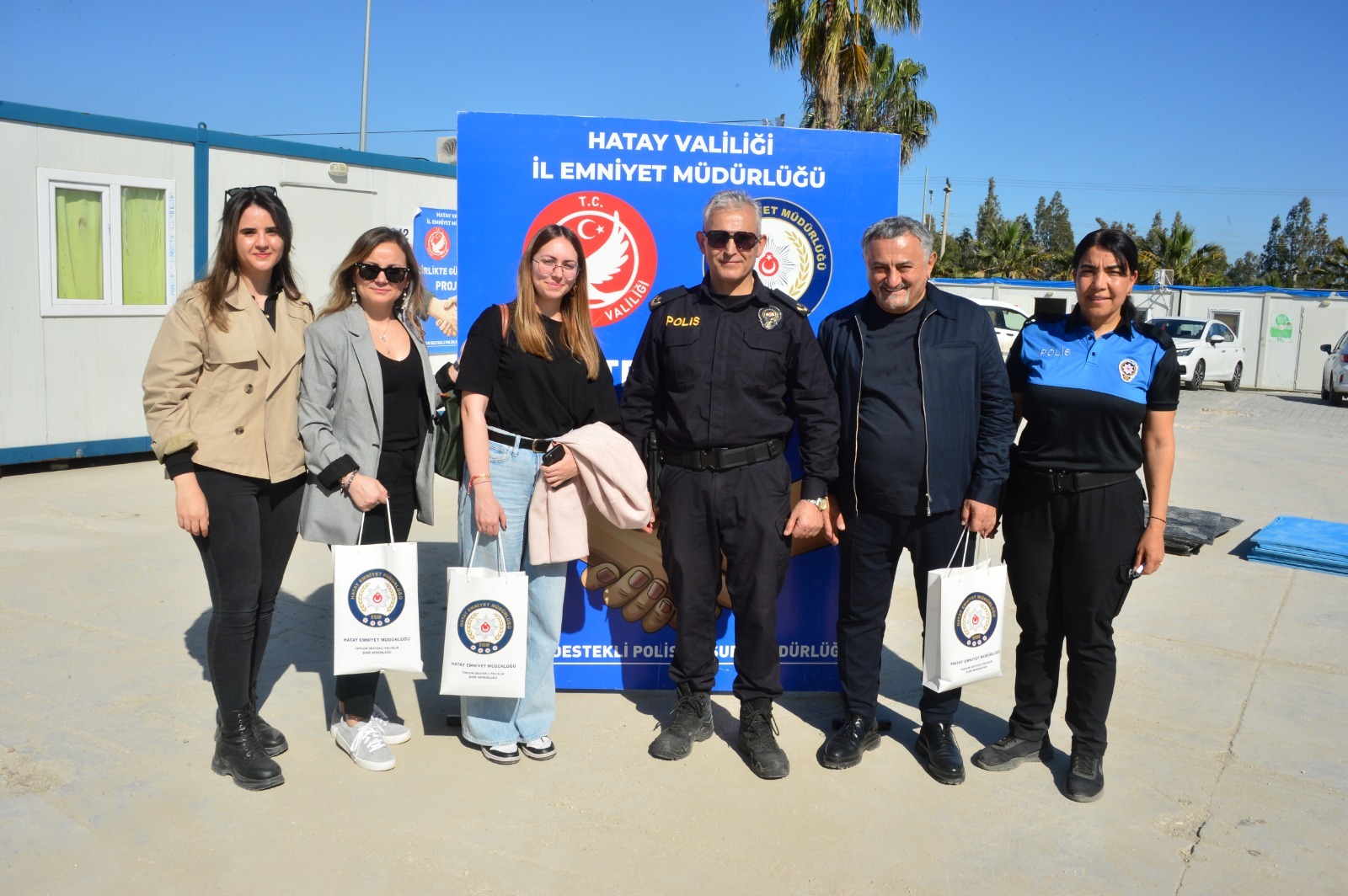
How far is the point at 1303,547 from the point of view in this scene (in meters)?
6.73

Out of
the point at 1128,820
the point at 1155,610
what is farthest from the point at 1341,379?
the point at 1128,820

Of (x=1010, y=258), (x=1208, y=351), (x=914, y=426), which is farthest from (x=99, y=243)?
(x=1010, y=258)

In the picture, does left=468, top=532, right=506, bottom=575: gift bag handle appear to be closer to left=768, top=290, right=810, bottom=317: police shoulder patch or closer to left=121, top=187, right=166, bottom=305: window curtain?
left=768, top=290, right=810, bottom=317: police shoulder patch

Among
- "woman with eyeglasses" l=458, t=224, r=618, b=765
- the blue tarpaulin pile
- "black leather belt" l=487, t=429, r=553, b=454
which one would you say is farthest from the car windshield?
"black leather belt" l=487, t=429, r=553, b=454

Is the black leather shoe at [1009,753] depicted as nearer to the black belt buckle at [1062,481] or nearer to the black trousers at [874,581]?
the black trousers at [874,581]

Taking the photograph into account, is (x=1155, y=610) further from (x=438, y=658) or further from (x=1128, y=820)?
(x=438, y=658)

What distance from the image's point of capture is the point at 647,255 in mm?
4031

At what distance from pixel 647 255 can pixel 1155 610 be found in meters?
3.71

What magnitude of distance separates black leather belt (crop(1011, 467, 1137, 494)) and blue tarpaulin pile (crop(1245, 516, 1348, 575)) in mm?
4161

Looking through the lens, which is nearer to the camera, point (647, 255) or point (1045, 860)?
point (1045, 860)

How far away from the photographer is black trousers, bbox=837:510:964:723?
138 inches

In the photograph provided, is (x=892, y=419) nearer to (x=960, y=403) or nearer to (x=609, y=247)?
(x=960, y=403)

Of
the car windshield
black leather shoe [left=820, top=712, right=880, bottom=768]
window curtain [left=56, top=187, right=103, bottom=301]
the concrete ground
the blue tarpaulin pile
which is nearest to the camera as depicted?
the concrete ground

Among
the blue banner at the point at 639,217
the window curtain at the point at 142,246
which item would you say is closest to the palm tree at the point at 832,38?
the window curtain at the point at 142,246
